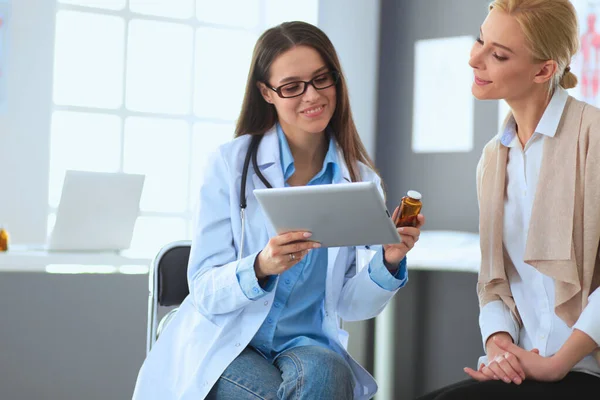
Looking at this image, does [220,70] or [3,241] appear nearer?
[3,241]

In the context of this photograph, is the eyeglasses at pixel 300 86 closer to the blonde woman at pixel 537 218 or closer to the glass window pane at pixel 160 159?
the blonde woman at pixel 537 218

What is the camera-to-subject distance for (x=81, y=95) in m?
A: 4.57

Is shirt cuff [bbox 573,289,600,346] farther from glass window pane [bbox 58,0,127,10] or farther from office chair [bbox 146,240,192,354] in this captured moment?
glass window pane [bbox 58,0,127,10]

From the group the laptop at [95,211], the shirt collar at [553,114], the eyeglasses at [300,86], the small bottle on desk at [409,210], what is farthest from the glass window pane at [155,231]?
the shirt collar at [553,114]

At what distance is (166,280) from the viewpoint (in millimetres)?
1908

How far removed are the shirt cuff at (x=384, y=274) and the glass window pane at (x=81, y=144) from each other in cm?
315

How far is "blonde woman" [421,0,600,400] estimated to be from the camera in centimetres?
141

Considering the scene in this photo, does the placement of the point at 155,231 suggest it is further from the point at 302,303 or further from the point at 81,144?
the point at 302,303

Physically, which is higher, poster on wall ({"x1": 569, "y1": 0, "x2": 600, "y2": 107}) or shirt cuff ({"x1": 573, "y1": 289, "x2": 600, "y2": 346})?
poster on wall ({"x1": 569, "y1": 0, "x2": 600, "y2": 107})

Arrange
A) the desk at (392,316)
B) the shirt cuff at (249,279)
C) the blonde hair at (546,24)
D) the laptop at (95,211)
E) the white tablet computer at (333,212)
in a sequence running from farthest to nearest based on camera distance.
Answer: the laptop at (95,211), the desk at (392,316), the shirt cuff at (249,279), the blonde hair at (546,24), the white tablet computer at (333,212)

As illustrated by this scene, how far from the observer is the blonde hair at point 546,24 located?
1459 millimetres

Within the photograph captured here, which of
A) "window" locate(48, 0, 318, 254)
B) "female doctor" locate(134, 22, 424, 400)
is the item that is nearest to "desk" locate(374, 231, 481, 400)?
"female doctor" locate(134, 22, 424, 400)

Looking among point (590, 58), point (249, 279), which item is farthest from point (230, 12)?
point (249, 279)

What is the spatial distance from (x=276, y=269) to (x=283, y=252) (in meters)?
0.06
